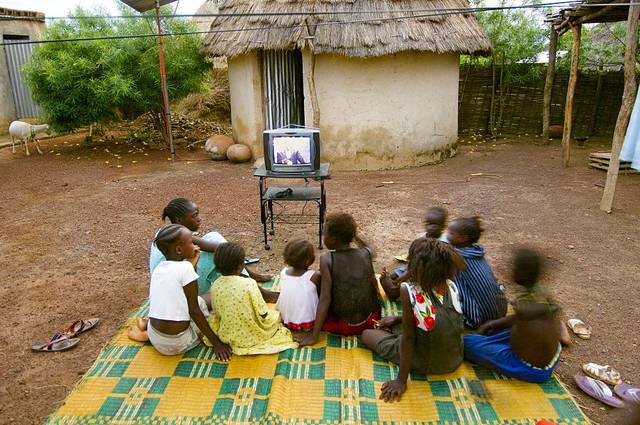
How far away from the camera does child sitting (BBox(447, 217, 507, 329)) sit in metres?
3.25

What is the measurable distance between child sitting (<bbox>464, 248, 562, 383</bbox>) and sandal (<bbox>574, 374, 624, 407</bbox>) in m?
0.27

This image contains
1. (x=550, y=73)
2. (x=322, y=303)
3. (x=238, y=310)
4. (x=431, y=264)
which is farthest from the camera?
(x=550, y=73)

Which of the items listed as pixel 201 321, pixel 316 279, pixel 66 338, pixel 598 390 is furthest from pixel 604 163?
pixel 66 338

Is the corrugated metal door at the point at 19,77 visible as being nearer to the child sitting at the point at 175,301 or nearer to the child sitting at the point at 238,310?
the child sitting at the point at 175,301

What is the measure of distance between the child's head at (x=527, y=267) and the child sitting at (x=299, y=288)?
128 centimetres

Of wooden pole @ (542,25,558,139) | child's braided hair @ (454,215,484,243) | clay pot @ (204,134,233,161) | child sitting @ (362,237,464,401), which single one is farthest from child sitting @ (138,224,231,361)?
wooden pole @ (542,25,558,139)

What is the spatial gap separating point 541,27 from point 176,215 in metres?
11.5

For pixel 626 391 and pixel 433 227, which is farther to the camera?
pixel 433 227

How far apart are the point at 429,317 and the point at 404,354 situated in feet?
0.82

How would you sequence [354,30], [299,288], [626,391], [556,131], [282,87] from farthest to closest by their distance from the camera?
[556,131], [282,87], [354,30], [299,288], [626,391]

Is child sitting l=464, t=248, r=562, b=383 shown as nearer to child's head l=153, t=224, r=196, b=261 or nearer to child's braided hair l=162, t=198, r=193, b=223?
child's head l=153, t=224, r=196, b=261

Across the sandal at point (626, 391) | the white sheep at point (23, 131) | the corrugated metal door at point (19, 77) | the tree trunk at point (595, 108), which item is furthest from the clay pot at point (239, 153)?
the tree trunk at point (595, 108)

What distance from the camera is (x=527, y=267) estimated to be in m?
2.67

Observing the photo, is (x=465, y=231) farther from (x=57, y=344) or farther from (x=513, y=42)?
(x=513, y=42)
